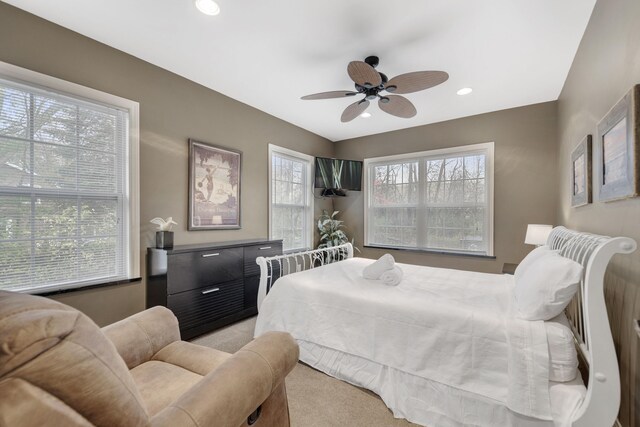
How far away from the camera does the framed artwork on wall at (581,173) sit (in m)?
2.02

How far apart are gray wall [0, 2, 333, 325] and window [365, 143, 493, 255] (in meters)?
2.07

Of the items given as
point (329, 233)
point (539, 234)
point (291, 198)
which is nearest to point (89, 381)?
point (539, 234)

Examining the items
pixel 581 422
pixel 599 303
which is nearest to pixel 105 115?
pixel 599 303

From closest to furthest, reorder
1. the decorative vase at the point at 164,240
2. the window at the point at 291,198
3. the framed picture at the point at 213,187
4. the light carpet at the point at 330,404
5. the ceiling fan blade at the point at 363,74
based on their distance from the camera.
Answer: the light carpet at the point at 330,404
the ceiling fan blade at the point at 363,74
the decorative vase at the point at 164,240
the framed picture at the point at 213,187
the window at the point at 291,198

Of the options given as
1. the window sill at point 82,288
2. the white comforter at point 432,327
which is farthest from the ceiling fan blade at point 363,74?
the window sill at point 82,288

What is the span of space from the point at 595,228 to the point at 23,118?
4.24 metres

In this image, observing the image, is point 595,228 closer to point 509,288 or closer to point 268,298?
point 509,288

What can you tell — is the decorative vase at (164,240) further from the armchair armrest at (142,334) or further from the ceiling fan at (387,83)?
the ceiling fan at (387,83)

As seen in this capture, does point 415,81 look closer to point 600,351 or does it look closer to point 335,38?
point 335,38

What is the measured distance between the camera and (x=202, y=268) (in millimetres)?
2801

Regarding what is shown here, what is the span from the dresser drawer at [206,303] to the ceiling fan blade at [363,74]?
2457 mm

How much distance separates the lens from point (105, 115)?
8.15 ft

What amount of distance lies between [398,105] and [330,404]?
2600 mm

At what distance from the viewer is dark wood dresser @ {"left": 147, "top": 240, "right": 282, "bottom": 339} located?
259 centimetres
